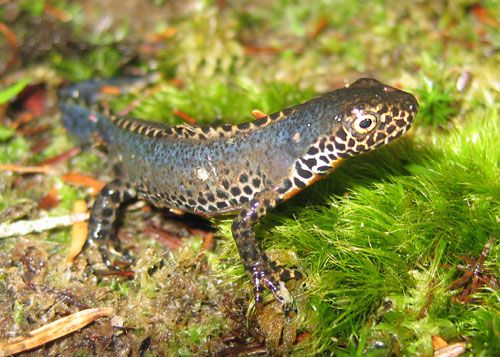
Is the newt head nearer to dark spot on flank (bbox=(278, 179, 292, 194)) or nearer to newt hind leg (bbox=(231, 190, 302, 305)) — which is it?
dark spot on flank (bbox=(278, 179, 292, 194))

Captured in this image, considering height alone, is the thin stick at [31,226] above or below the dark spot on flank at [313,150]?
below

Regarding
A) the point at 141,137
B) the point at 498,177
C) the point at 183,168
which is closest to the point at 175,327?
the point at 183,168

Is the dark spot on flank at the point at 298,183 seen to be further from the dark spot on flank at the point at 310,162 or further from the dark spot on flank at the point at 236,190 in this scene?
the dark spot on flank at the point at 236,190

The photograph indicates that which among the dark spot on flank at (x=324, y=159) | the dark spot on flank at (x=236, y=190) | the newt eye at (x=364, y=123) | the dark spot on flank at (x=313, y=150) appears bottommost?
the dark spot on flank at (x=236, y=190)

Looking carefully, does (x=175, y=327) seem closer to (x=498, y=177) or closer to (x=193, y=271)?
(x=193, y=271)

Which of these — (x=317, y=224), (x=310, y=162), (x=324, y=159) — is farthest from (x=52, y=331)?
(x=324, y=159)

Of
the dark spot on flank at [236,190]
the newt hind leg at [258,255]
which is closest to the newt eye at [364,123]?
Result: the newt hind leg at [258,255]

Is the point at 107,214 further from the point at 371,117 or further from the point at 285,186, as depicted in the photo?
the point at 371,117

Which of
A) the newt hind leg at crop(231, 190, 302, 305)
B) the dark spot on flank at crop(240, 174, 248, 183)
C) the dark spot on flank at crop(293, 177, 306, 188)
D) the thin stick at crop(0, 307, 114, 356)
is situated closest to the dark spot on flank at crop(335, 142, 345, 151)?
the dark spot on flank at crop(293, 177, 306, 188)
